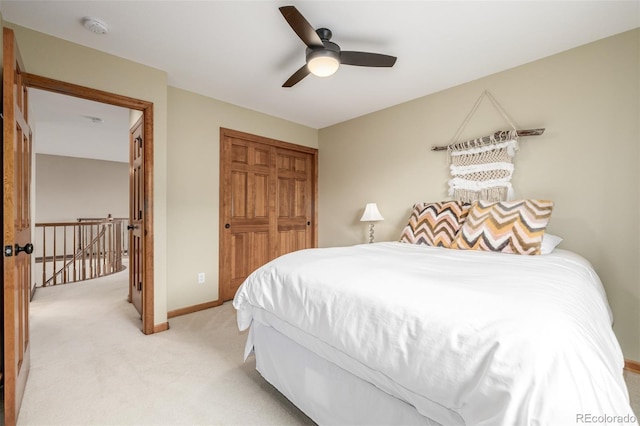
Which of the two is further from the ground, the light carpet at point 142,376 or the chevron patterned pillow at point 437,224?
the chevron patterned pillow at point 437,224

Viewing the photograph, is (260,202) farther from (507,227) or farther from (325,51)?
(507,227)

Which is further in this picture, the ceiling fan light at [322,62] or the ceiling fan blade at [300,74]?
the ceiling fan blade at [300,74]

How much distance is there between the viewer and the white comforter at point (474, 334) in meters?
0.66

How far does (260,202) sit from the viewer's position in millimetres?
3787

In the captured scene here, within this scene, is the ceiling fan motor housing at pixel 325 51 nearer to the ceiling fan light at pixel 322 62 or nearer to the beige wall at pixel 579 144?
the ceiling fan light at pixel 322 62

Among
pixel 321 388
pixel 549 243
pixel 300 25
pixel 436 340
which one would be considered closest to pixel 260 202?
pixel 300 25

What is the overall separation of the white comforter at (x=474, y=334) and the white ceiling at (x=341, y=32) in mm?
1611

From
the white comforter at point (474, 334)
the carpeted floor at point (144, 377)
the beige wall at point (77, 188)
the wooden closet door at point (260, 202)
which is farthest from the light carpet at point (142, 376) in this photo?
the beige wall at point (77, 188)

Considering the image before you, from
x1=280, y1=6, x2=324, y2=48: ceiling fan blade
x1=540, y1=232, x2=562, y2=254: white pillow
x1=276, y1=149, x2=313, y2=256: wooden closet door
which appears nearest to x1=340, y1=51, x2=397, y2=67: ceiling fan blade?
x1=280, y1=6, x2=324, y2=48: ceiling fan blade

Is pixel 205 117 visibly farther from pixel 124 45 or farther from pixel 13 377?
pixel 13 377

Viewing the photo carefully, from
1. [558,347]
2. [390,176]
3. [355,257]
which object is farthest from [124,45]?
[558,347]

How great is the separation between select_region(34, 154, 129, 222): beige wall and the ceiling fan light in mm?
7819

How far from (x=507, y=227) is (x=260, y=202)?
2770 mm

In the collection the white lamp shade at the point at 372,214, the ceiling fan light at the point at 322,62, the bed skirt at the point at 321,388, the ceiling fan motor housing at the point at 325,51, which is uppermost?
the ceiling fan motor housing at the point at 325,51
